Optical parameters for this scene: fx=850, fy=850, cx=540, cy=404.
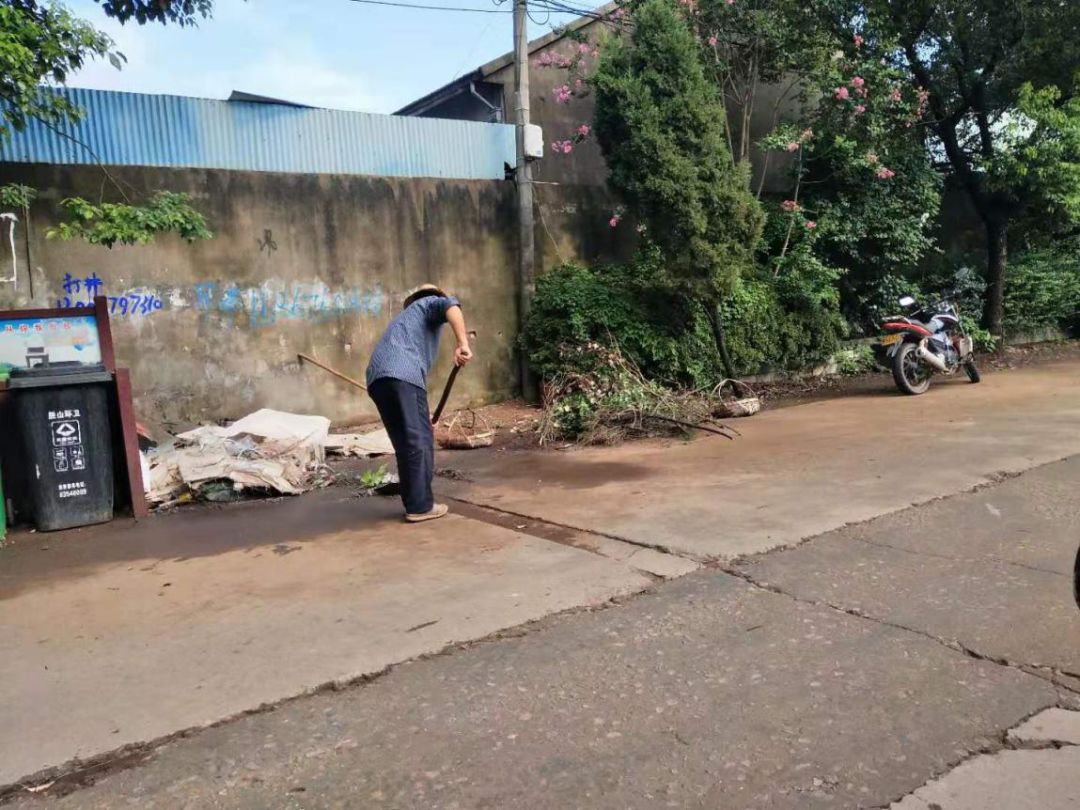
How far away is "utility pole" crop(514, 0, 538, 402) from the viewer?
9.51 meters

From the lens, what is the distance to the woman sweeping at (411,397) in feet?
17.7

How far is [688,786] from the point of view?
8.27ft

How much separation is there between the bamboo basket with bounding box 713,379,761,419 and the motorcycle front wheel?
1794 millimetres

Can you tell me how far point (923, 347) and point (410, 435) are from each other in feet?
23.5

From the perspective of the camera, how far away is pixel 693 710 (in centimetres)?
296

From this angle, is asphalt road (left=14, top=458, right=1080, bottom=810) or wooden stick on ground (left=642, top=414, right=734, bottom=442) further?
wooden stick on ground (left=642, top=414, right=734, bottom=442)

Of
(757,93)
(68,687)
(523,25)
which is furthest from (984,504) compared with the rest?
(757,93)

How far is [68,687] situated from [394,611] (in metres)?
1.31

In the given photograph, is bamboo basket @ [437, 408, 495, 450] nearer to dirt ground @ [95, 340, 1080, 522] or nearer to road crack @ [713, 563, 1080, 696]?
dirt ground @ [95, 340, 1080, 522]

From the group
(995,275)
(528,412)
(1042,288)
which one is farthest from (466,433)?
(1042,288)

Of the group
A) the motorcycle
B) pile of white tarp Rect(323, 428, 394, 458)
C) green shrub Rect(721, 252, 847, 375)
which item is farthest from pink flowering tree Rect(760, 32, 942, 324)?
pile of white tarp Rect(323, 428, 394, 458)

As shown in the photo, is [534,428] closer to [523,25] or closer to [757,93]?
[523,25]

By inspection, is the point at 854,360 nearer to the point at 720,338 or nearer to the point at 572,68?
the point at 720,338

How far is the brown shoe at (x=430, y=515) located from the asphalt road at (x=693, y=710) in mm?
1911
